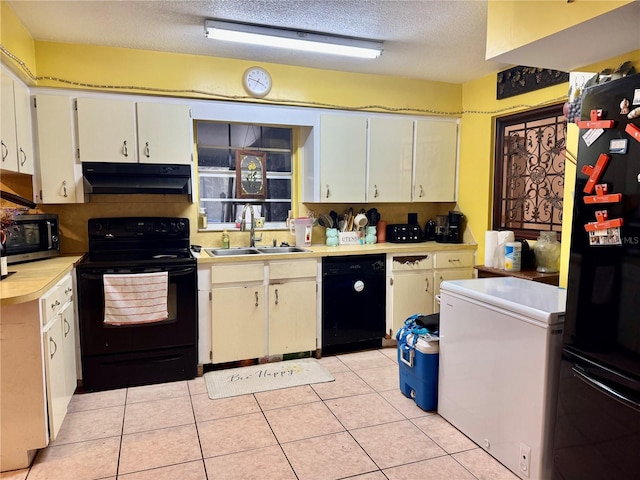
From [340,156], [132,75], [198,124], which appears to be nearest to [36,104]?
[132,75]

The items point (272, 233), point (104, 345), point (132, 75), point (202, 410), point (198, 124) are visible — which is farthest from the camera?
point (272, 233)

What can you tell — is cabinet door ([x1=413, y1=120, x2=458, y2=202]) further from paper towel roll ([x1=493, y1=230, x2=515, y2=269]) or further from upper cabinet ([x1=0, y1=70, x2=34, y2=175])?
upper cabinet ([x1=0, y1=70, x2=34, y2=175])

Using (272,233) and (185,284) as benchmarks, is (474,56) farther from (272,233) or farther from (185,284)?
(185,284)

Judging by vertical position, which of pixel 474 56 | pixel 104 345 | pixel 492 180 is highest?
pixel 474 56

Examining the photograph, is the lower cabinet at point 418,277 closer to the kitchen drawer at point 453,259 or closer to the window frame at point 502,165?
the kitchen drawer at point 453,259

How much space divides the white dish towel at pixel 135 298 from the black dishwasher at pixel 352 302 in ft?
4.26

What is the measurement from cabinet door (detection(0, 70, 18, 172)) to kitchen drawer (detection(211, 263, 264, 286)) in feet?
4.77

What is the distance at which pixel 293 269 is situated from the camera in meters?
3.54

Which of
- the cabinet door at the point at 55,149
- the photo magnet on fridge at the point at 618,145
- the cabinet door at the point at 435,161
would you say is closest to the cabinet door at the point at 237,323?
the cabinet door at the point at 55,149

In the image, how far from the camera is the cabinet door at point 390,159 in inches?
160

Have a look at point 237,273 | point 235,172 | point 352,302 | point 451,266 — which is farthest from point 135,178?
point 451,266

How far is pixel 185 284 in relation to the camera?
3182 millimetres

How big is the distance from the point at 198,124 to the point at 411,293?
2.43m

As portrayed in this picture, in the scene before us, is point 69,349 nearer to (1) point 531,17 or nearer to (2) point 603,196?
(2) point 603,196
